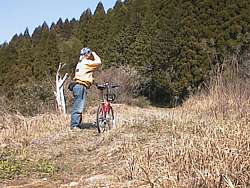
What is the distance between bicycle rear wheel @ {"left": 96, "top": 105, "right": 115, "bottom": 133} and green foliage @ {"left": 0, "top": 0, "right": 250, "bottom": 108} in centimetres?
1409

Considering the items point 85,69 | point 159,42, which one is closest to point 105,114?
point 85,69

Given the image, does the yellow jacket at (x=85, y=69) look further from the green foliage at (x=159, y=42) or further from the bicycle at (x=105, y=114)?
the green foliage at (x=159, y=42)

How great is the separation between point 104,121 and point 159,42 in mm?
21687

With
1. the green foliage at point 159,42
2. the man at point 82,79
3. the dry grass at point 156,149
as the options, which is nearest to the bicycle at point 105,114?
the dry grass at point 156,149

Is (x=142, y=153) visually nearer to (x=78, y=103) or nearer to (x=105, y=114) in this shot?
(x=105, y=114)

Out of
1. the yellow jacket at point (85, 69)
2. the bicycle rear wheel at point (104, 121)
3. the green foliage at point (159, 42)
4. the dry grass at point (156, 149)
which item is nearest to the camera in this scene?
the dry grass at point (156, 149)

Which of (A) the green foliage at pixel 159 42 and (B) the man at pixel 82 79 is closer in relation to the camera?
(B) the man at pixel 82 79

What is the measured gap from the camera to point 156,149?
5422mm

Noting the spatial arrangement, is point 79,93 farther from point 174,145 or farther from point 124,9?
point 124,9

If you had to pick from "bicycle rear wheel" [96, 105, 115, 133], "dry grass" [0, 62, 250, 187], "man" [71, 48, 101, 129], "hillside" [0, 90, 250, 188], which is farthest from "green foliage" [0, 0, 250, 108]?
"hillside" [0, 90, 250, 188]

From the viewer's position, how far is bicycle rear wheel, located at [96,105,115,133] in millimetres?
8336

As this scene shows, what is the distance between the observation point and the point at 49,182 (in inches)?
205

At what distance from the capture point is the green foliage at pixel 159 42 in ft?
87.7

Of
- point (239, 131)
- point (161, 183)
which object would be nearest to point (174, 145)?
point (239, 131)
